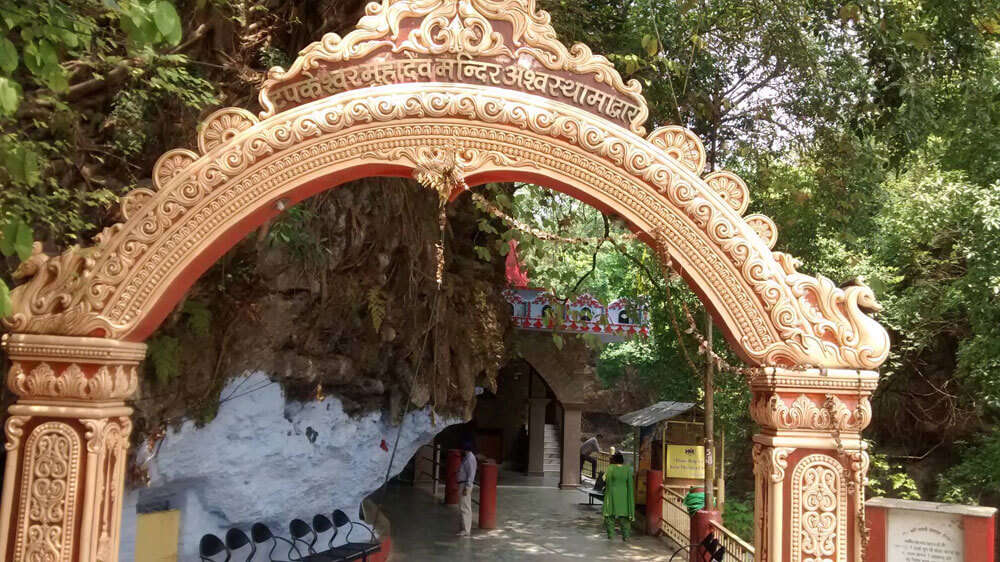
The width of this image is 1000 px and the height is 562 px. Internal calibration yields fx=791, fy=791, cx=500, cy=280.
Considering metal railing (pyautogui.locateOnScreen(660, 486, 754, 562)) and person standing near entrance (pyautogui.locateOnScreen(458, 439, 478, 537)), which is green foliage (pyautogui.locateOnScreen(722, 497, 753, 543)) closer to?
metal railing (pyautogui.locateOnScreen(660, 486, 754, 562))

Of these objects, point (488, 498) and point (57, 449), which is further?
point (488, 498)

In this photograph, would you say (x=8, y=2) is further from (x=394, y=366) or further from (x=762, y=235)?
(x=394, y=366)

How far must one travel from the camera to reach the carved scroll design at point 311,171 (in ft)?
13.0

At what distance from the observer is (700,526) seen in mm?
9266

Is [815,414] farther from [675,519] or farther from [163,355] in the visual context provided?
[675,519]

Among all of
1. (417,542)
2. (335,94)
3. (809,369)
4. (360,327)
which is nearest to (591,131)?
(335,94)

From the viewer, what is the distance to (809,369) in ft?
12.6

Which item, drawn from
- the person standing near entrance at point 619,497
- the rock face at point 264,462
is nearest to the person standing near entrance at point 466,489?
the rock face at point 264,462

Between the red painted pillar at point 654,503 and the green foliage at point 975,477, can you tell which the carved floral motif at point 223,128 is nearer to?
the green foliage at point 975,477

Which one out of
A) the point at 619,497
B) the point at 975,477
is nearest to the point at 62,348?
the point at 619,497

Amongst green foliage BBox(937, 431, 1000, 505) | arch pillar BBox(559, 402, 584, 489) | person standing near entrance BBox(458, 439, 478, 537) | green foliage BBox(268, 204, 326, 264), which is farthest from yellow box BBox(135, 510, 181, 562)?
arch pillar BBox(559, 402, 584, 489)

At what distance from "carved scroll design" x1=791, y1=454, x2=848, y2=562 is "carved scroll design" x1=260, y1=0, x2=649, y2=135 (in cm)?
189

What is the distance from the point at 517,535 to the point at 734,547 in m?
4.61

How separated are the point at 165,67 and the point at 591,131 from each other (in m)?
2.98
